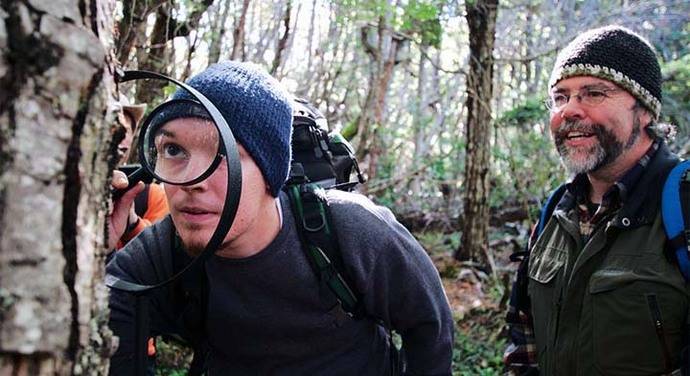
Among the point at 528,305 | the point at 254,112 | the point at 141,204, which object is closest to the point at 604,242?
the point at 528,305

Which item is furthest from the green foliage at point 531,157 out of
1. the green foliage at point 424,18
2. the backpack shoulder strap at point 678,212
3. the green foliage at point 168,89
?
the backpack shoulder strap at point 678,212

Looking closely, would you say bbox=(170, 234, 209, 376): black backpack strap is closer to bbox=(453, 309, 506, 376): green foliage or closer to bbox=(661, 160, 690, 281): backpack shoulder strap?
bbox=(661, 160, 690, 281): backpack shoulder strap

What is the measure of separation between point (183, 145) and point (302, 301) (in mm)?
802

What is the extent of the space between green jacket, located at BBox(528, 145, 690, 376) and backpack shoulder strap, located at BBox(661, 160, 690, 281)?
43 mm

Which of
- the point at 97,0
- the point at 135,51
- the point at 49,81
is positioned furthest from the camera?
the point at 135,51

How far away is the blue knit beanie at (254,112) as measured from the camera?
207 centimetres

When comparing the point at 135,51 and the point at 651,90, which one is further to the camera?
the point at 135,51

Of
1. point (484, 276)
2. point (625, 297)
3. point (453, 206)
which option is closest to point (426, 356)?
point (625, 297)

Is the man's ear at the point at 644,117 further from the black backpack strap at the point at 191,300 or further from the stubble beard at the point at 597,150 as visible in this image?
the black backpack strap at the point at 191,300

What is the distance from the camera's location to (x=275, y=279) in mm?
2273

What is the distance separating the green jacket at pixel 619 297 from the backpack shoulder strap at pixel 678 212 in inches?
1.7

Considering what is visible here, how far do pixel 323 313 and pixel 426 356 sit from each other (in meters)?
0.47

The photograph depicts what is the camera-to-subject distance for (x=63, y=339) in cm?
83

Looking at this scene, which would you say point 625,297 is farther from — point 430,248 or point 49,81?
point 430,248
